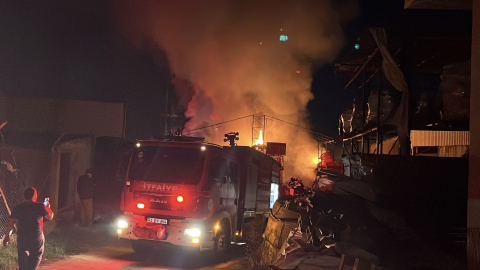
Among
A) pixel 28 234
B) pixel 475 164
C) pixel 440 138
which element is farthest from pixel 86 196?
pixel 440 138

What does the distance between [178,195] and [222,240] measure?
1713 millimetres

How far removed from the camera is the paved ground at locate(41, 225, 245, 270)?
7.74 metres

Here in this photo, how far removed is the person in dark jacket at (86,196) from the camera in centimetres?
1192

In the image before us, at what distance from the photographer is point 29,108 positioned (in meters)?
13.7

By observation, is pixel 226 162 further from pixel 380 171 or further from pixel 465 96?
pixel 465 96

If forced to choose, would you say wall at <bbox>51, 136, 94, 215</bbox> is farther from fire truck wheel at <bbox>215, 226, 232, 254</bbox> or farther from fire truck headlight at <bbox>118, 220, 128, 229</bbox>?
fire truck wheel at <bbox>215, 226, 232, 254</bbox>

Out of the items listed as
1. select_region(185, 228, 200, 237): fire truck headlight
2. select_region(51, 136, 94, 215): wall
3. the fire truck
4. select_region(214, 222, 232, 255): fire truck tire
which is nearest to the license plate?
the fire truck

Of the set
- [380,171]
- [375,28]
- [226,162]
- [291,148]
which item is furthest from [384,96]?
[291,148]

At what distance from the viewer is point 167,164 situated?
8.59m

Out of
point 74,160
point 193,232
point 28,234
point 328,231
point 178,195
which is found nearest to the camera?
point 28,234

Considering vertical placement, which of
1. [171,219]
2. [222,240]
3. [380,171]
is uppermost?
[380,171]

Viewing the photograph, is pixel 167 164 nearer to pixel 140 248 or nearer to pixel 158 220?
pixel 158 220

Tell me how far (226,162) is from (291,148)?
38823 millimetres

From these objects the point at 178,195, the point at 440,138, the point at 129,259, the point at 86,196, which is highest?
the point at 440,138
